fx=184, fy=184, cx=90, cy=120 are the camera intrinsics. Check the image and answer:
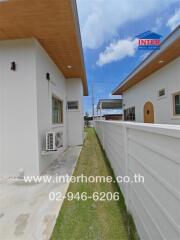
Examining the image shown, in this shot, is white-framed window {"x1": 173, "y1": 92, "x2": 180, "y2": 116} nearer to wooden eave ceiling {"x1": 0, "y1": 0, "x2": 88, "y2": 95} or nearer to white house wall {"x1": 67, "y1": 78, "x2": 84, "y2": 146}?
white house wall {"x1": 67, "y1": 78, "x2": 84, "y2": 146}

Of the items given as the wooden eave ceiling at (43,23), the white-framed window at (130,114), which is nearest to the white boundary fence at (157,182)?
the wooden eave ceiling at (43,23)

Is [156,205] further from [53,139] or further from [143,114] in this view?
[143,114]

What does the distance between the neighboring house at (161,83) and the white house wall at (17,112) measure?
14.5 feet

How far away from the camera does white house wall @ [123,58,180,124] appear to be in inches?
277

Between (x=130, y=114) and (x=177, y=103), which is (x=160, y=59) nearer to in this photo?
(x=177, y=103)

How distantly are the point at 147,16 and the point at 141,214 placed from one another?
11186mm

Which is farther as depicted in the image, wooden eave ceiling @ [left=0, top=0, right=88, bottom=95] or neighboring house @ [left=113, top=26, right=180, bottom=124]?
neighboring house @ [left=113, top=26, right=180, bottom=124]

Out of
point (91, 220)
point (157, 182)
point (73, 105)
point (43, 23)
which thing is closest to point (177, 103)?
point (73, 105)

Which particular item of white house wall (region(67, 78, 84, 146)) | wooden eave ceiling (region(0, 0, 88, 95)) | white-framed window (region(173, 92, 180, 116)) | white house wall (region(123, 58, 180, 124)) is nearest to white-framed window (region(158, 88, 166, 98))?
white house wall (region(123, 58, 180, 124))

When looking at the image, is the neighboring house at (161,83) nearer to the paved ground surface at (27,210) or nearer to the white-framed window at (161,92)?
the white-framed window at (161,92)

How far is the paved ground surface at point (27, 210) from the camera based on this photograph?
2195mm

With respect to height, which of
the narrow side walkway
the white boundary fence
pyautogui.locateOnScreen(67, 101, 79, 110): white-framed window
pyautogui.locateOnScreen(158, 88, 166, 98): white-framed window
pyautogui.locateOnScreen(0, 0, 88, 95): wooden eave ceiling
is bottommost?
the narrow side walkway

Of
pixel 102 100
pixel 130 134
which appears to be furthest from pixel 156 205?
pixel 102 100

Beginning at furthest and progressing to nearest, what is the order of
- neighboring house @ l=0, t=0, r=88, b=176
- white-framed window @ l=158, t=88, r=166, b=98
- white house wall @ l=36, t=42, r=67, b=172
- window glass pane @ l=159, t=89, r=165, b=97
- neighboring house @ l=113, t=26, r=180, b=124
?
window glass pane @ l=159, t=89, r=165, b=97
white-framed window @ l=158, t=88, r=166, b=98
neighboring house @ l=113, t=26, r=180, b=124
white house wall @ l=36, t=42, r=67, b=172
neighboring house @ l=0, t=0, r=88, b=176
